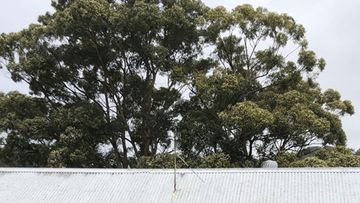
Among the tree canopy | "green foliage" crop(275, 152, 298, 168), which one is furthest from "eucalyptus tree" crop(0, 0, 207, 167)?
"green foliage" crop(275, 152, 298, 168)

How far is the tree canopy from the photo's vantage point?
2358 cm

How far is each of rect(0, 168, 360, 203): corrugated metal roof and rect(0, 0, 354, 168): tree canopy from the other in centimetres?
638

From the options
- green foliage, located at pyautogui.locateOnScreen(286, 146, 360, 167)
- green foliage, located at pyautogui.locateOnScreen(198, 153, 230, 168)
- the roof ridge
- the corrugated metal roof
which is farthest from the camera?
green foliage, located at pyautogui.locateOnScreen(198, 153, 230, 168)

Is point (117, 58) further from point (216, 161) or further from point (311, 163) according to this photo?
point (311, 163)

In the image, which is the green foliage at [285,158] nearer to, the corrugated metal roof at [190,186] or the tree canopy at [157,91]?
the tree canopy at [157,91]

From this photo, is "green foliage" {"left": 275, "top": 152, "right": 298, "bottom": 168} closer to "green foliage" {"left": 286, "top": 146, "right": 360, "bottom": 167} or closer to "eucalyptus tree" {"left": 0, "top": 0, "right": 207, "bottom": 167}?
"green foliage" {"left": 286, "top": 146, "right": 360, "bottom": 167}

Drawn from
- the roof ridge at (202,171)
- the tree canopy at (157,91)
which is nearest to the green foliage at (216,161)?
the tree canopy at (157,91)

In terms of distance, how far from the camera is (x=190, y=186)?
15500 mm

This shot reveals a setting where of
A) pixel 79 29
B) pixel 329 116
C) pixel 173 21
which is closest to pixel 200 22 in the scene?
pixel 173 21

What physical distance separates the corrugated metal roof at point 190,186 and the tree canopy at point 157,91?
6.38m

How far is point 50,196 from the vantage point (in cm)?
1584

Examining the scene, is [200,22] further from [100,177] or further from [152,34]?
[100,177]

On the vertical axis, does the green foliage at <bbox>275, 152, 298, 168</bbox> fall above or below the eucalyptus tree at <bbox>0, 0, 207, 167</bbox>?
below

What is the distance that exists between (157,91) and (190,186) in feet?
39.3
